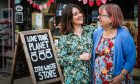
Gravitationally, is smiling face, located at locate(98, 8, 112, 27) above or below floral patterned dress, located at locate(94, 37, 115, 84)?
above

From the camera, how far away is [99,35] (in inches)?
154

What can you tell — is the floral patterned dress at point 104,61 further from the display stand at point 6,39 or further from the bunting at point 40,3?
the display stand at point 6,39

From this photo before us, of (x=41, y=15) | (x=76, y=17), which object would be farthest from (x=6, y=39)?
(x=76, y=17)

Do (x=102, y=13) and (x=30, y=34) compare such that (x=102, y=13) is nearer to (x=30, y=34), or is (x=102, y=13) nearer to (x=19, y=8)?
(x=30, y=34)

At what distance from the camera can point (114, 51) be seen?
3725mm

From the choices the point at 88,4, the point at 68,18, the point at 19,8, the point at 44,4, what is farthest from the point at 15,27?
the point at 68,18

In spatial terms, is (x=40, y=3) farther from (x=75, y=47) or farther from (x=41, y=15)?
(x=75, y=47)

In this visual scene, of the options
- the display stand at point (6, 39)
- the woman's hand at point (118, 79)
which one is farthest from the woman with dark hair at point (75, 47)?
the display stand at point (6, 39)

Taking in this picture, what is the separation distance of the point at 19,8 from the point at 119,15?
501 centimetres

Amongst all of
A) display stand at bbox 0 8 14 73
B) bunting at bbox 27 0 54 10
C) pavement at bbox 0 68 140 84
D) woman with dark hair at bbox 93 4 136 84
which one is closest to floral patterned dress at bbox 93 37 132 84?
woman with dark hair at bbox 93 4 136 84

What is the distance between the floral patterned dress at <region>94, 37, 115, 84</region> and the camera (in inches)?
148

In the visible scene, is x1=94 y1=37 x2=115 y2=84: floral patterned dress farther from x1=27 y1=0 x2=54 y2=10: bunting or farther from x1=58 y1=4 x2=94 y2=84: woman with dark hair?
x1=27 y1=0 x2=54 y2=10: bunting

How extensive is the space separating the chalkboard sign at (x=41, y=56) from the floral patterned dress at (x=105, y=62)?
2.48 metres

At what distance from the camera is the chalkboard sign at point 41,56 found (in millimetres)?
6242
